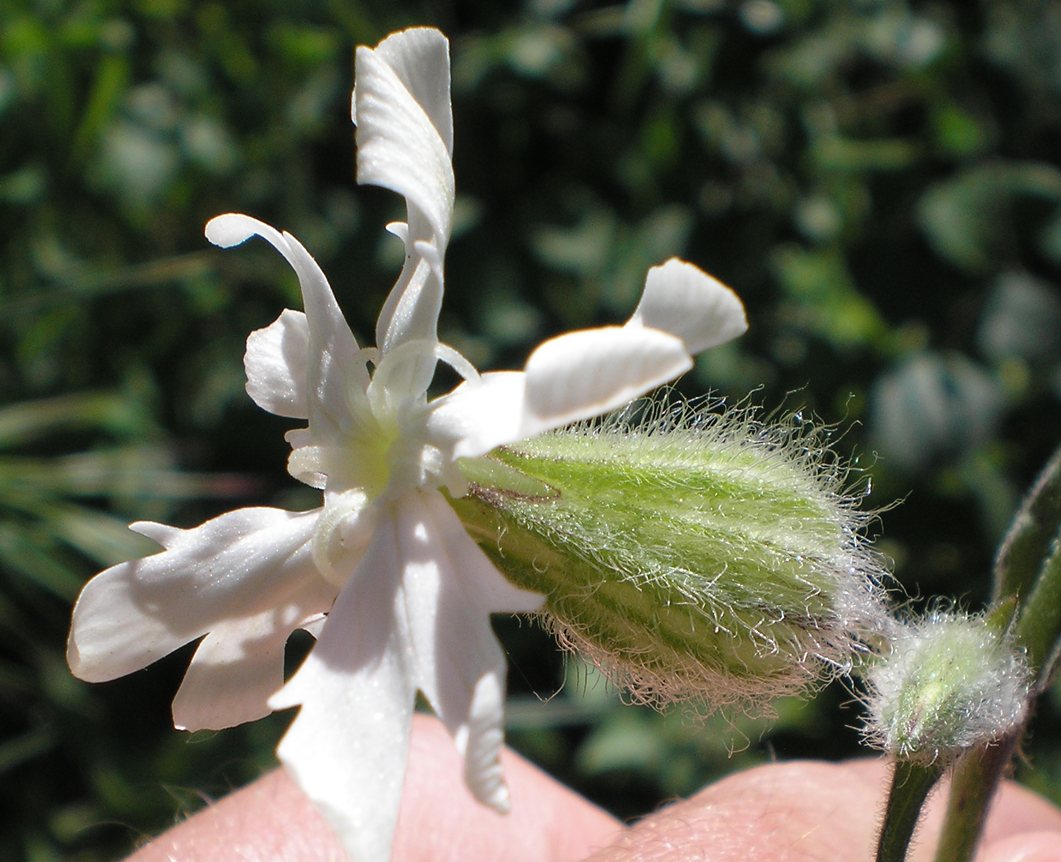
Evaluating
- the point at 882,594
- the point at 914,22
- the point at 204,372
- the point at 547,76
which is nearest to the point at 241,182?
the point at 204,372

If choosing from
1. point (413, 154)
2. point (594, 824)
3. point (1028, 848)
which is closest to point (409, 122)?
point (413, 154)

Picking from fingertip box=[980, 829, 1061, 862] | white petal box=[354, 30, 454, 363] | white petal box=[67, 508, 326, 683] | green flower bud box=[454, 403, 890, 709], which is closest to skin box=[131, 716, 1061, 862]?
fingertip box=[980, 829, 1061, 862]

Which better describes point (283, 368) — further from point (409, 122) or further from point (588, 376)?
point (588, 376)

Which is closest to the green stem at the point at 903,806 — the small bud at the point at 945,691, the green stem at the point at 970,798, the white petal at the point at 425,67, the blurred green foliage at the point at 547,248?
the small bud at the point at 945,691

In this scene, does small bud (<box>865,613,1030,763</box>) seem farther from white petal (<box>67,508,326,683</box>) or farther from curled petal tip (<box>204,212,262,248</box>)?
curled petal tip (<box>204,212,262,248</box>)

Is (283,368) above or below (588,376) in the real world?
below

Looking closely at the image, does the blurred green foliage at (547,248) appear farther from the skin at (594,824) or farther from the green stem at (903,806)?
the green stem at (903,806)
